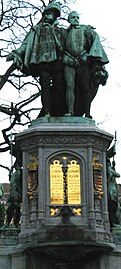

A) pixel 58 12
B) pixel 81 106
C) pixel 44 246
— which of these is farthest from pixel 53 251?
pixel 58 12

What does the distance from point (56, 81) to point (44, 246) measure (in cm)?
345

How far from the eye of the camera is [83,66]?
11922mm

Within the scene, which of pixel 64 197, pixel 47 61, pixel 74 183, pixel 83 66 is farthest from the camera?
pixel 83 66

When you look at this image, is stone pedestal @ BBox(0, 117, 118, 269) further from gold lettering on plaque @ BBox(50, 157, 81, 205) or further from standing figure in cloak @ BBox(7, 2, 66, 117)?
standing figure in cloak @ BBox(7, 2, 66, 117)

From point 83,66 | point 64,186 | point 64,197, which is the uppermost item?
point 83,66

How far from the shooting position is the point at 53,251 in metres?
10.2

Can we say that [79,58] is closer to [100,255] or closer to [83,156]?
[83,156]

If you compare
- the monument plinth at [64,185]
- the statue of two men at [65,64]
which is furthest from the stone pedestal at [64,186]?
the statue of two men at [65,64]

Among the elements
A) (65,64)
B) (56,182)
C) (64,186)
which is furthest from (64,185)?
(65,64)

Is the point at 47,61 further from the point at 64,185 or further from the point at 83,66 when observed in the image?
the point at 64,185

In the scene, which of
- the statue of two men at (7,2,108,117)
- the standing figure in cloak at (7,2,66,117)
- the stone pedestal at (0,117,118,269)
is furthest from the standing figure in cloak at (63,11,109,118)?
the stone pedestal at (0,117,118,269)

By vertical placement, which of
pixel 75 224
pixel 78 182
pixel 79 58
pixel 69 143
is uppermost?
pixel 79 58

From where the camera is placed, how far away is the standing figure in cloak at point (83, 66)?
38.8ft

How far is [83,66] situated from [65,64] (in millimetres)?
333
